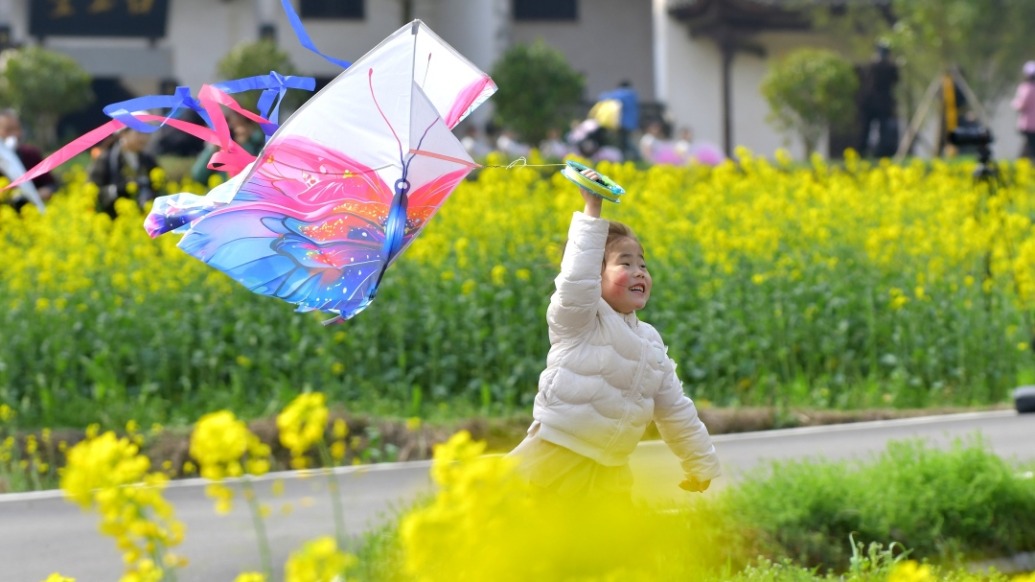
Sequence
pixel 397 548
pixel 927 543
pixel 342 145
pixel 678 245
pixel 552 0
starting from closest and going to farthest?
1. pixel 342 145
2. pixel 397 548
3. pixel 927 543
4. pixel 678 245
5. pixel 552 0

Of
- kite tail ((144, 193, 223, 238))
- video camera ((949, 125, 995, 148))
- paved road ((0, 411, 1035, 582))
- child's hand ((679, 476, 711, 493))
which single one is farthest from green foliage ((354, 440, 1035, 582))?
video camera ((949, 125, 995, 148))

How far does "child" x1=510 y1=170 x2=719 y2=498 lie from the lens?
16.1 ft

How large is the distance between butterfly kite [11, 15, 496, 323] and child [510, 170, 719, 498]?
1.83 feet

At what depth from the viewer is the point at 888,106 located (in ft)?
80.5

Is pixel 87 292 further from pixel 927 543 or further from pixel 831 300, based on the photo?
pixel 927 543

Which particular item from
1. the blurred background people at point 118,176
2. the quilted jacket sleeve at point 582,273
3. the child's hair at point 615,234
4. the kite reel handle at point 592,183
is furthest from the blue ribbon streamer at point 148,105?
the blurred background people at point 118,176

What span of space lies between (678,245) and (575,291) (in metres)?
6.93

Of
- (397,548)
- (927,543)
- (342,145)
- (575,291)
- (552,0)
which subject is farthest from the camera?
(552,0)

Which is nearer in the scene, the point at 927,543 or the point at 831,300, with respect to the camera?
the point at 927,543

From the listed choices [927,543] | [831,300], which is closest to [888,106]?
[831,300]

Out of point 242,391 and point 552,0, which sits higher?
point 552,0

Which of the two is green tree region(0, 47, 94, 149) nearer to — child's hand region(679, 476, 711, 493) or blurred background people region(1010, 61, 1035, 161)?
blurred background people region(1010, 61, 1035, 161)

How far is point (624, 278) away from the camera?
4.94 metres

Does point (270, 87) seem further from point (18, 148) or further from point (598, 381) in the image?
point (18, 148)
